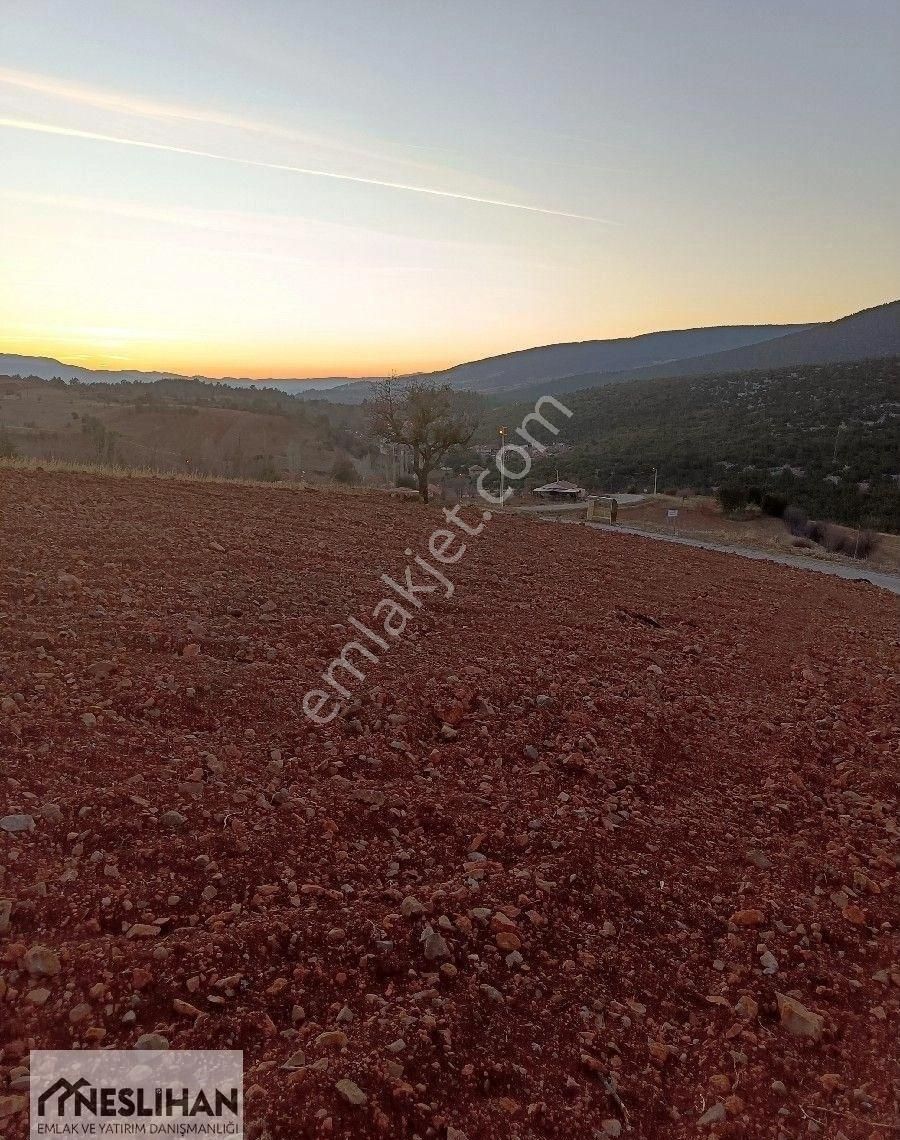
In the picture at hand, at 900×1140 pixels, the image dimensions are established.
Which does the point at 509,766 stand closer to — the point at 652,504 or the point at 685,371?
the point at 652,504

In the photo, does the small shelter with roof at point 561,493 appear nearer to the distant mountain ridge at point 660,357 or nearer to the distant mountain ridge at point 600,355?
the distant mountain ridge at point 660,357

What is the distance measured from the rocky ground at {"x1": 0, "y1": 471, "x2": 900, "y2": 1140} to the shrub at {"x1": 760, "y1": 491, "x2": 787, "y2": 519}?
26.0 meters

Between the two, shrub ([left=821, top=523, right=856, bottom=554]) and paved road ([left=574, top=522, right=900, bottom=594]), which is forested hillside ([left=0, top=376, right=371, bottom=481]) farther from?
shrub ([left=821, top=523, right=856, bottom=554])

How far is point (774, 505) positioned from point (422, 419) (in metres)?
17.9

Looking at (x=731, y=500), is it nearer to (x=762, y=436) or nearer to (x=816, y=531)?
(x=816, y=531)

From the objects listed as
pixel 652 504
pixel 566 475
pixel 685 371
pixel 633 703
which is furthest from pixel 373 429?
pixel 685 371

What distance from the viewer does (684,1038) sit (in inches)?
77.7

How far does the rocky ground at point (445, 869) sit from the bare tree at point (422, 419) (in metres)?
14.4

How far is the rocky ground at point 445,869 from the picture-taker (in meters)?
1.79

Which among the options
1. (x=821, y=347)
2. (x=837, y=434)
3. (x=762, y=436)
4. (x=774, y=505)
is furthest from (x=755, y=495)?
(x=821, y=347)

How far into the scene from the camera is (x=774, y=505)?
96.7 feet

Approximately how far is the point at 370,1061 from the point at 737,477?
38.1m

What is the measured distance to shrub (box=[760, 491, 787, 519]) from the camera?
95.7ft

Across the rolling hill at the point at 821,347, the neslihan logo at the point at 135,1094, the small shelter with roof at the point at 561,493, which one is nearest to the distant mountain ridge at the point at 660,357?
the rolling hill at the point at 821,347
